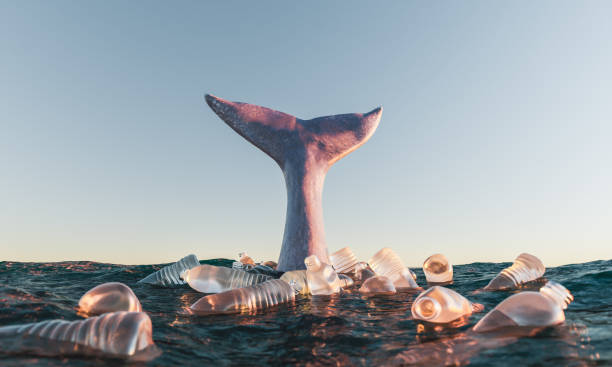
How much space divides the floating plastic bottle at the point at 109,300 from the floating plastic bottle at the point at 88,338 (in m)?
0.55

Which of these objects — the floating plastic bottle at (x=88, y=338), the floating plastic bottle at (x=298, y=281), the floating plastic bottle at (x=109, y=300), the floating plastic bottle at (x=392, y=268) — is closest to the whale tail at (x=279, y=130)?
the floating plastic bottle at (x=392, y=268)

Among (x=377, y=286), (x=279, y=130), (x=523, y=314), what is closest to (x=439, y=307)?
(x=523, y=314)

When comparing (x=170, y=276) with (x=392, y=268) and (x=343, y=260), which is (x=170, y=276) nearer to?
(x=343, y=260)

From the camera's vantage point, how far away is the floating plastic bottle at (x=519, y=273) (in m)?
3.56

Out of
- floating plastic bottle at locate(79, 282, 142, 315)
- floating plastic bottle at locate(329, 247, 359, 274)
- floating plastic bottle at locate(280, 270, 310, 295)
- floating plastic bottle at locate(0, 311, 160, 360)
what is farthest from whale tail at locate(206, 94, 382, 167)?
floating plastic bottle at locate(0, 311, 160, 360)

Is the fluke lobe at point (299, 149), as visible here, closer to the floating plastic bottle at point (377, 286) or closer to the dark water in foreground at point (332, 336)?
the floating plastic bottle at point (377, 286)

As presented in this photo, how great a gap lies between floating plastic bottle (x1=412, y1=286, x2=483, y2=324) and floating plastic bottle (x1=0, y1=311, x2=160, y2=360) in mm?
1516

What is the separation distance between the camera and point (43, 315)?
219 cm

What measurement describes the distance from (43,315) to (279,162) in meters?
3.86

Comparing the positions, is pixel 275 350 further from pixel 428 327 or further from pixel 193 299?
pixel 193 299

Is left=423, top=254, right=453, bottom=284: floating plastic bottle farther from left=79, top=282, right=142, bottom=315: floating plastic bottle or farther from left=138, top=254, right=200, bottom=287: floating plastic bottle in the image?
left=79, top=282, right=142, bottom=315: floating plastic bottle

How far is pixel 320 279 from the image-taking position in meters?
3.48

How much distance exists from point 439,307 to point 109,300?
2.05 meters

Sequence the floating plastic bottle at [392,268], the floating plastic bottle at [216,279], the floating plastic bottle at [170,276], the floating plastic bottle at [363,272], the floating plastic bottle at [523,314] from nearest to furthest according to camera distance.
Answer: the floating plastic bottle at [523,314]
the floating plastic bottle at [216,279]
the floating plastic bottle at [392,268]
the floating plastic bottle at [170,276]
the floating plastic bottle at [363,272]
